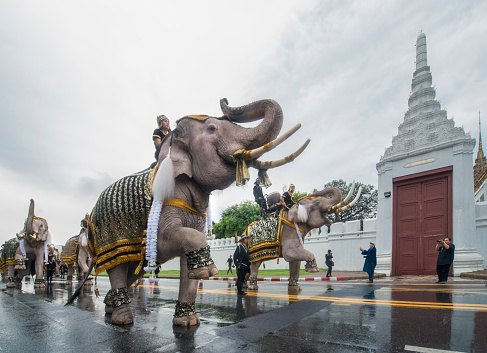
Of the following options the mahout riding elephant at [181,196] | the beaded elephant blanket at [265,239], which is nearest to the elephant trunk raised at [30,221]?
the beaded elephant blanket at [265,239]

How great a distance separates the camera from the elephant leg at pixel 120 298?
13.1 ft

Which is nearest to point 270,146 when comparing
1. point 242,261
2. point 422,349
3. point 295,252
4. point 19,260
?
point 422,349

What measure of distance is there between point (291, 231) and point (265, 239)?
31.0 inches

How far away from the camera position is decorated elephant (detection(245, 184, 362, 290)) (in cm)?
858

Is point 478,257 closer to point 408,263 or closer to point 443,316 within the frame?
point 408,263

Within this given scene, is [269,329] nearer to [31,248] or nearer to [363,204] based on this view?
[31,248]

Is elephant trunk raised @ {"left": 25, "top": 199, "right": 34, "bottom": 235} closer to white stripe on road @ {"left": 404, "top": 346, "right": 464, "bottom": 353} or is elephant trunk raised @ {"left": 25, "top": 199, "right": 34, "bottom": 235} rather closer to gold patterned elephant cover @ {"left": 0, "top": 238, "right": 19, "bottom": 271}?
gold patterned elephant cover @ {"left": 0, "top": 238, "right": 19, "bottom": 271}

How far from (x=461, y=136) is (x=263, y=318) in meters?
14.4

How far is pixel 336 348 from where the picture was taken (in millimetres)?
2717

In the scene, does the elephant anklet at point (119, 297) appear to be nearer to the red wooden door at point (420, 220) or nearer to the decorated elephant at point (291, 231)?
the decorated elephant at point (291, 231)

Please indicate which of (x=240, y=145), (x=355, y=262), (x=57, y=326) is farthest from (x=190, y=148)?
(x=355, y=262)

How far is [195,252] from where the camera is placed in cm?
342

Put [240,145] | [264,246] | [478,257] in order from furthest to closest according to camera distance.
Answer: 1. [478,257]
2. [264,246]
3. [240,145]

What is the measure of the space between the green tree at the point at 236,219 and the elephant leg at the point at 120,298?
133 feet
